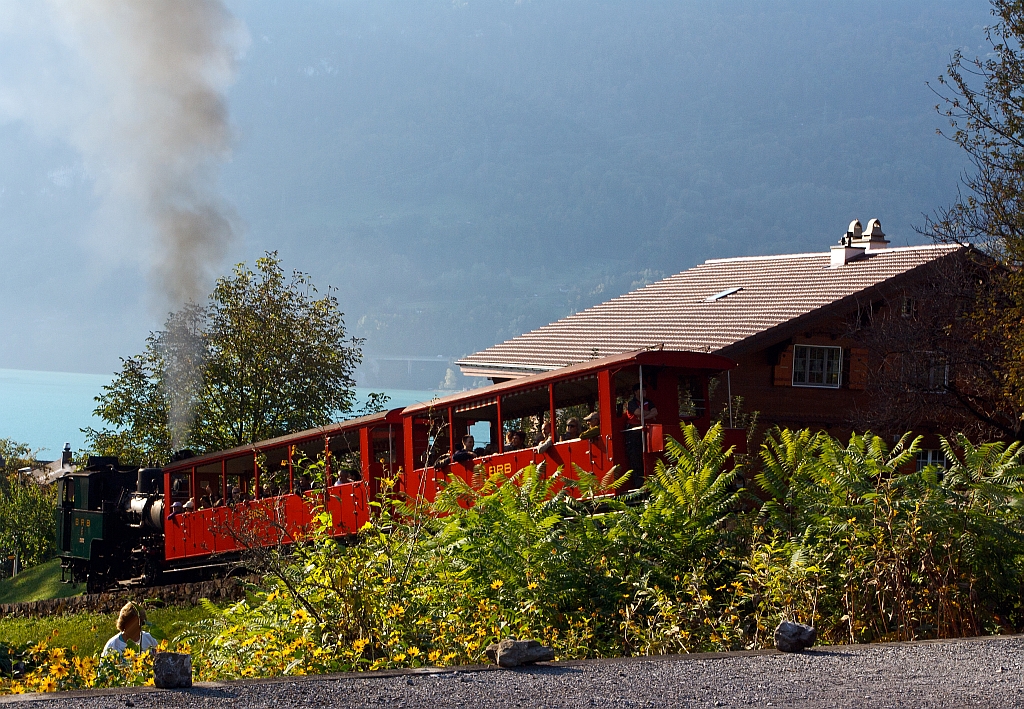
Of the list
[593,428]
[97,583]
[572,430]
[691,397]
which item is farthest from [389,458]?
[97,583]

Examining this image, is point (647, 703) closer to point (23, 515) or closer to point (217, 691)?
point (217, 691)

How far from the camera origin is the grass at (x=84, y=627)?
17.9m

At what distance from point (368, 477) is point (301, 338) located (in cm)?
1850

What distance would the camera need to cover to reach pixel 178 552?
22953mm

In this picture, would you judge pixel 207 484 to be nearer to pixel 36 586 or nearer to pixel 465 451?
pixel 465 451

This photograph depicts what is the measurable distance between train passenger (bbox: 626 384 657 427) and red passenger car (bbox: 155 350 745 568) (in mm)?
15

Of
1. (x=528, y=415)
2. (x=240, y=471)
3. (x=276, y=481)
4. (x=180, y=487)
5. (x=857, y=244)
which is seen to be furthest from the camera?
(x=857, y=244)

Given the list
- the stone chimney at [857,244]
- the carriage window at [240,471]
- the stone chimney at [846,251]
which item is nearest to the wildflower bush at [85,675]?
the carriage window at [240,471]

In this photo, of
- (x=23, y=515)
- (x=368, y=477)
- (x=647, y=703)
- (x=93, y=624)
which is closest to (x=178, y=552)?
(x=93, y=624)

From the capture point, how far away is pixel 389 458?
18438mm

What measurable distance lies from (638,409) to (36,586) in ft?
93.5

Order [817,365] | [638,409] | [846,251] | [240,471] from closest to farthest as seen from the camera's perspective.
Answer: [638,409], [240,471], [817,365], [846,251]

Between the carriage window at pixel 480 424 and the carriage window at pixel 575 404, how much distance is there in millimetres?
1021

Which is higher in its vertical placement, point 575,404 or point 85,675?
point 575,404
